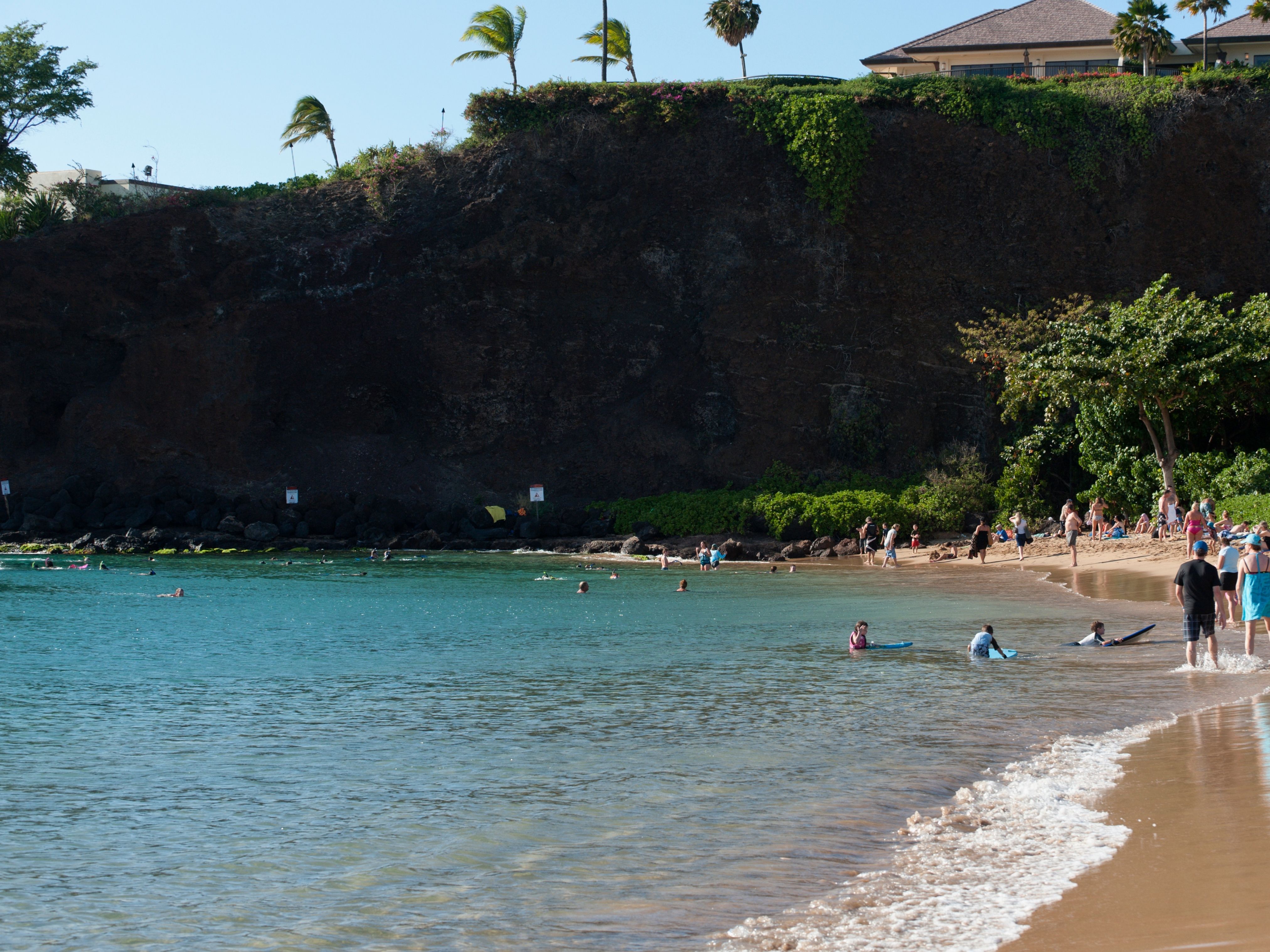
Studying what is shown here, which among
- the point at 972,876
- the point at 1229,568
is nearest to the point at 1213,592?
the point at 1229,568

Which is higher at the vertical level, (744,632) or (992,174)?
(992,174)

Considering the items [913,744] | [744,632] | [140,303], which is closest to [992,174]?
[744,632]

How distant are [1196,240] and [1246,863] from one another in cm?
4398

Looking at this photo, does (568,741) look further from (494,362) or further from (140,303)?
(140,303)

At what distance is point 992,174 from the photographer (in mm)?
44938

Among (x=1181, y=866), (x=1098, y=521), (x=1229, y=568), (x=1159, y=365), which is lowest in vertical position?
(x=1181, y=866)

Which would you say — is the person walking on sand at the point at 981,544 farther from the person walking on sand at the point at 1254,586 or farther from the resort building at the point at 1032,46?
the resort building at the point at 1032,46

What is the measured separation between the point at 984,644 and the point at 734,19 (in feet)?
147

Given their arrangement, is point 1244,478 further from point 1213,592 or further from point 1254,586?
point 1213,592

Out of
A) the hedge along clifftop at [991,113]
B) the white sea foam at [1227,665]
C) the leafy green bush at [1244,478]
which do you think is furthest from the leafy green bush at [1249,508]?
the hedge along clifftop at [991,113]

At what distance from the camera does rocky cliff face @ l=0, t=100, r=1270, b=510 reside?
44469 mm

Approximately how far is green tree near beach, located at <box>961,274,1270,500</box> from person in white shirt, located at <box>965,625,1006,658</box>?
1705 cm

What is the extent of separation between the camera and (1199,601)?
43.9ft

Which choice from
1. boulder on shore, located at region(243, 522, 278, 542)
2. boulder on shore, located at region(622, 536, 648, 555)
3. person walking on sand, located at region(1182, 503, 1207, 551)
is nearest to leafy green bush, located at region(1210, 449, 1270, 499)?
person walking on sand, located at region(1182, 503, 1207, 551)
